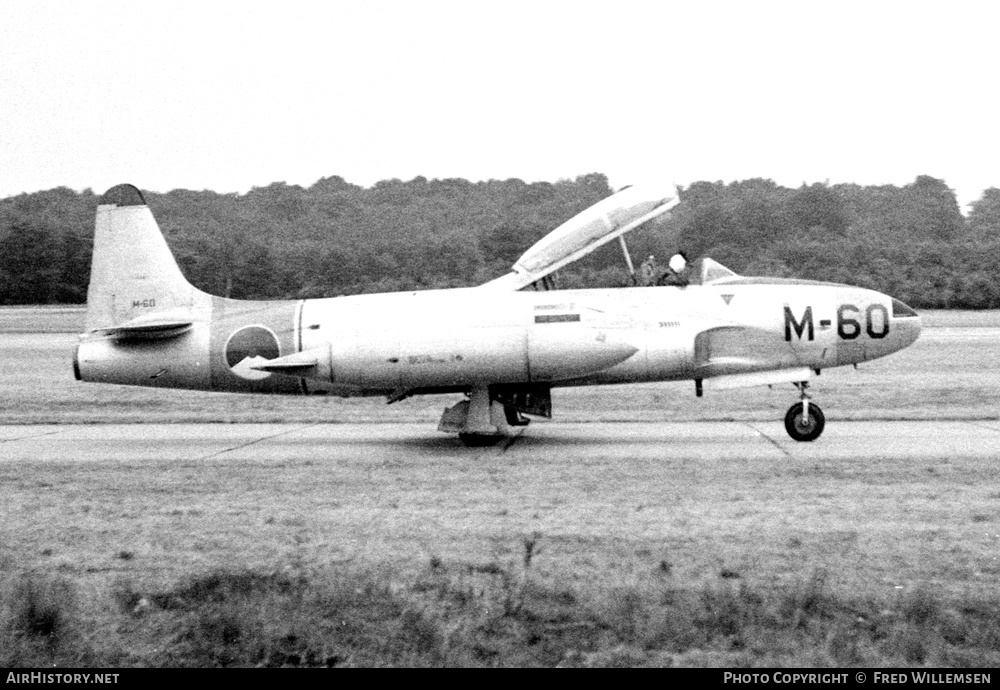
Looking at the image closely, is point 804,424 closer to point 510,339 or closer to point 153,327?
point 510,339

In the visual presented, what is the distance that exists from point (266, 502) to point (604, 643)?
5.15 m

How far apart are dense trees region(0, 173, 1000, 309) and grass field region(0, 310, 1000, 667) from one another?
23.9ft

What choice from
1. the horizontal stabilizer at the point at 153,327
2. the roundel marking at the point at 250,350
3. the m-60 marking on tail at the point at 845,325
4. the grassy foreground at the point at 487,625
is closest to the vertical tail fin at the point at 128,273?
the horizontal stabilizer at the point at 153,327

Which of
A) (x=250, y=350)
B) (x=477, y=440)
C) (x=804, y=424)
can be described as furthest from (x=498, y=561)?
(x=250, y=350)

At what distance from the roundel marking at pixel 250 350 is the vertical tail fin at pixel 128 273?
93 cm

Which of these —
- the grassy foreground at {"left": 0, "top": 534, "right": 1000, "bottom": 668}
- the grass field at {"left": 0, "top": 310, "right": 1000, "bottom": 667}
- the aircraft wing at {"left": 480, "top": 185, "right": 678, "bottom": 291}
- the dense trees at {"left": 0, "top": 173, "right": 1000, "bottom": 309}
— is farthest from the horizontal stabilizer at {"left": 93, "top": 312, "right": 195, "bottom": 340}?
the grassy foreground at {"left": 0, "top": 534, "right": 1000, "bottom": 668}

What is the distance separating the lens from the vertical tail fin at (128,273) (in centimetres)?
1527

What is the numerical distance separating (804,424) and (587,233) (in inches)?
143

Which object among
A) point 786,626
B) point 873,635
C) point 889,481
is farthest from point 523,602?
point 889,481

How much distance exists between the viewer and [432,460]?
1357 cm

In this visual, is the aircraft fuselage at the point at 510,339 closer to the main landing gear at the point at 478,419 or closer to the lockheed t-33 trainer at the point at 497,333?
the lockheed t-33 trainer at the point at 497,333

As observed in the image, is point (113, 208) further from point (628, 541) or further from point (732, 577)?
point (732, 577)

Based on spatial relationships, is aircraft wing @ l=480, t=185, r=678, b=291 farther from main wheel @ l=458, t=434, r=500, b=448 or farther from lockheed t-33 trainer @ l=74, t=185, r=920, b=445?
main wheel @ l=458, t=434, r=500, b=448

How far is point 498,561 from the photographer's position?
816cm
